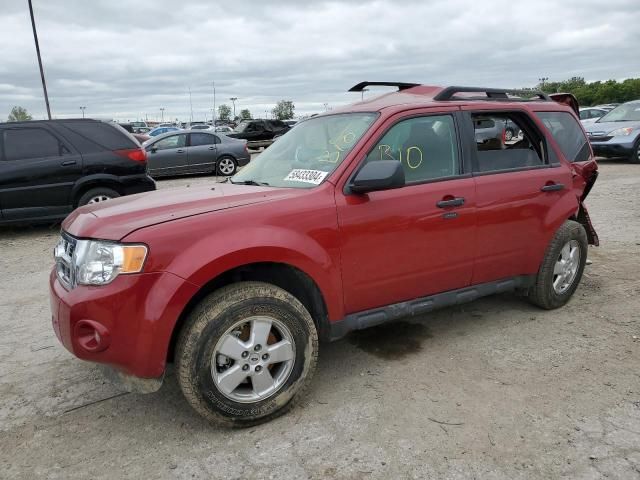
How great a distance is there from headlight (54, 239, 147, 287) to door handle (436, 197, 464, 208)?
1.93m

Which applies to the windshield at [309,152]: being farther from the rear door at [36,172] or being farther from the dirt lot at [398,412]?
the rear door at [36,172]

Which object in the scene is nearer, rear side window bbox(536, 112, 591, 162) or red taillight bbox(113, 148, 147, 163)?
rear side window bbox(536, 112, 591, 162)

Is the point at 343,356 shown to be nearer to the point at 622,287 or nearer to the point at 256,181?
the point at 256,181

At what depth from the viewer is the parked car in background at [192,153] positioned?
15.3 m

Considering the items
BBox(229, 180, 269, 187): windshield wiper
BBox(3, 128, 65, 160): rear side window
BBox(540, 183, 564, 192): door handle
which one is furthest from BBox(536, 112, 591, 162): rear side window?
BBox(3, 128, 65, 160): rear side window

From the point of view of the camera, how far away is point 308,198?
304 cm

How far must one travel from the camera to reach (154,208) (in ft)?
9.70

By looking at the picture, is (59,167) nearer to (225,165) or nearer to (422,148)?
(422,148)

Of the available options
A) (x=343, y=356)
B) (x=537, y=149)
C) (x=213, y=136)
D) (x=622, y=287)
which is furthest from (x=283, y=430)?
(x=213, y=136)

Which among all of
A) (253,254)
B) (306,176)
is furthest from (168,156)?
(253,254)

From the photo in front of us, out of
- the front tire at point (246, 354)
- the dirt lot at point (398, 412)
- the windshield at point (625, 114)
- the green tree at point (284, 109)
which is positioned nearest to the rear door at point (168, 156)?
the dirt lot at point (398, 412)

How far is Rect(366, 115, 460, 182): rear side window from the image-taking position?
3.44 m

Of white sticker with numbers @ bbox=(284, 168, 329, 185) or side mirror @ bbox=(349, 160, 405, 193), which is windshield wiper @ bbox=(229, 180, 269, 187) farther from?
side mirror @ bbox=(349, 160, 405, 193)

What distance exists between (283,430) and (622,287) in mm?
3743
